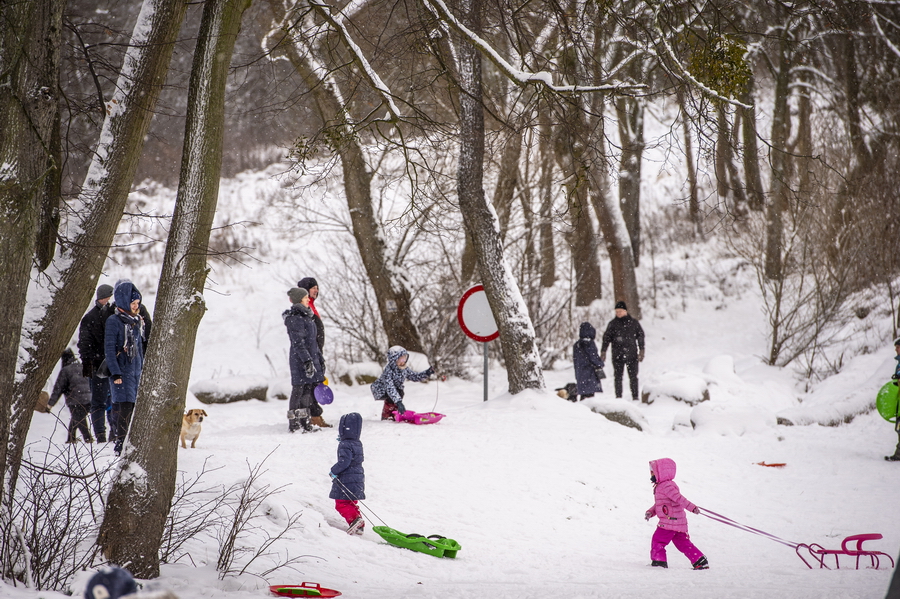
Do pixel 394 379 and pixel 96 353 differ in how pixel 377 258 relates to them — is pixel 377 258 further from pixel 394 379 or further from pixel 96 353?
pixel 96 353

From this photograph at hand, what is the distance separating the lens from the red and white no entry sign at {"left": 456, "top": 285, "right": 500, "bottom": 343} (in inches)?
383

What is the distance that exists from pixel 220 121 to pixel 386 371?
501cm

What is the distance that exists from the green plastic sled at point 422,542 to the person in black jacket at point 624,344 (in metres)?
7.91

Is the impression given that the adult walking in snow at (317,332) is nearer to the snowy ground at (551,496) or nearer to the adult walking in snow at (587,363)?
Answer: the snowy ground at (551,496)

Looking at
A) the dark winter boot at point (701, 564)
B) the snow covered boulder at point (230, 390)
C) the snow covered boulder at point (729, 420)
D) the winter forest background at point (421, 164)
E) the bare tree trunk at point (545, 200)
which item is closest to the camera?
the winter forest background at point (421, 164)

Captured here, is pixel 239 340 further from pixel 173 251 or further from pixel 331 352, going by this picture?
pixel 173 251

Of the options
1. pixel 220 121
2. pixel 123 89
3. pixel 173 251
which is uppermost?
pixel 123 89

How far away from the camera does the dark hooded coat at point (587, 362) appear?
12062mm

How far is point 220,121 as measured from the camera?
4141 mm

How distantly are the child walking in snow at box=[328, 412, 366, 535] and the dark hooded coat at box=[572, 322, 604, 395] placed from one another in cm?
710

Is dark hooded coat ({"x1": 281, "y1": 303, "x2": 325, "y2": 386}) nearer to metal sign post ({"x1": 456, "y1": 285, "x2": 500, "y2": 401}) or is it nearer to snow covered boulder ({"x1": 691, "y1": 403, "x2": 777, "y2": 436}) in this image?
metal sign post ({"x1": 456, "y1": 285, "x2": 500, "y2": 401})

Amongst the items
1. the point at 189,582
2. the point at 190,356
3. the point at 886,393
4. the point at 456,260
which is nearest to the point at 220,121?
the point at 190,356

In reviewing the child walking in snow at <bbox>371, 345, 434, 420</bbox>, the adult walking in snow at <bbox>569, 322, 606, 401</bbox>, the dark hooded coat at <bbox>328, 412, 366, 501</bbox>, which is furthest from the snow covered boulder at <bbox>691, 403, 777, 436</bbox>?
the dark hooded coat at <bbox>328, 412, 366, 501</bbox>

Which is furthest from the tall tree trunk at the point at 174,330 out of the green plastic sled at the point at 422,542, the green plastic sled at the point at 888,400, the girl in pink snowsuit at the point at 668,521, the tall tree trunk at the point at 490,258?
the green plastic sled at the point at 888,400
